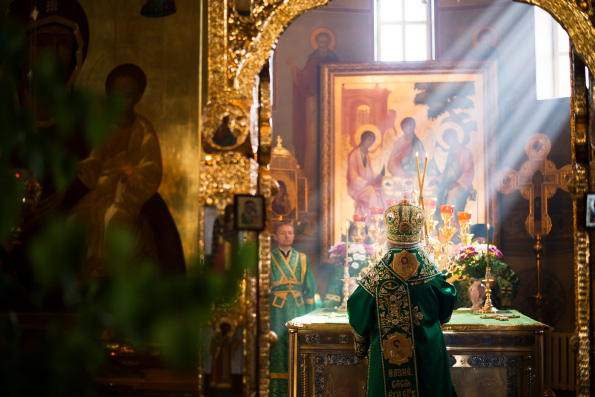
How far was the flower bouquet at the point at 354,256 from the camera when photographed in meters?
6.60

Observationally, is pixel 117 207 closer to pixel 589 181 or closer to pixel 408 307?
pixel 408 307

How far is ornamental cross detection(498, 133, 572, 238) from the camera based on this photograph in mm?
8461

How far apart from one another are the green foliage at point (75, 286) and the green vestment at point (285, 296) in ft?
22.2

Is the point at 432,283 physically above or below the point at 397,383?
above

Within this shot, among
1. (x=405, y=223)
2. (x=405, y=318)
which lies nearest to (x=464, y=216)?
(x=405, y=223)

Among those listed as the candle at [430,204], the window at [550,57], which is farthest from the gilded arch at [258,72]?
the window at [550,57]

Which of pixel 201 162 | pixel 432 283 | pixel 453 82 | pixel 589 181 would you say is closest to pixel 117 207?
pixel 201 162

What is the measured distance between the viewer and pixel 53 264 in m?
0.80

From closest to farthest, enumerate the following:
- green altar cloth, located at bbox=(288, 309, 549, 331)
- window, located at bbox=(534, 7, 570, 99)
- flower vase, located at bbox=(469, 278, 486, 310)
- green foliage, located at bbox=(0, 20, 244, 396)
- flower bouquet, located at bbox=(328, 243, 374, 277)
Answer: green foliage, located at bbox=(0, 20, 244, 396) → green altar cloth, located at bbox=(288, 309, 549, 331) → flower vase, located at bbox=(469, 278, 486, 310) → flower bouquet, located at bbox=(328, 243, 374, 277) → window, located at bbox=(534, 7, 570, 99)

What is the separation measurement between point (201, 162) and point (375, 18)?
5722mm

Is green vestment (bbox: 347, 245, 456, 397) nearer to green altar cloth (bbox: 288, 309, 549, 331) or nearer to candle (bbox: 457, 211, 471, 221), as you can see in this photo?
green altar cloth (bbox: 288, 309, 549, 331)

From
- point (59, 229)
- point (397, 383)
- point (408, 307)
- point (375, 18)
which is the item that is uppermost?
point (375, 18)

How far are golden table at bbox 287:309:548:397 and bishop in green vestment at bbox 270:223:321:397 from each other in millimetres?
1671

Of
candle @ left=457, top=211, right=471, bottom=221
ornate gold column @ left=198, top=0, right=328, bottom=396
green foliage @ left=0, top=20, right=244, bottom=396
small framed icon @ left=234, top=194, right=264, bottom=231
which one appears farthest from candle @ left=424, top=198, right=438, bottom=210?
green foliage @ left=0, top=20, right=244, bottom=396
